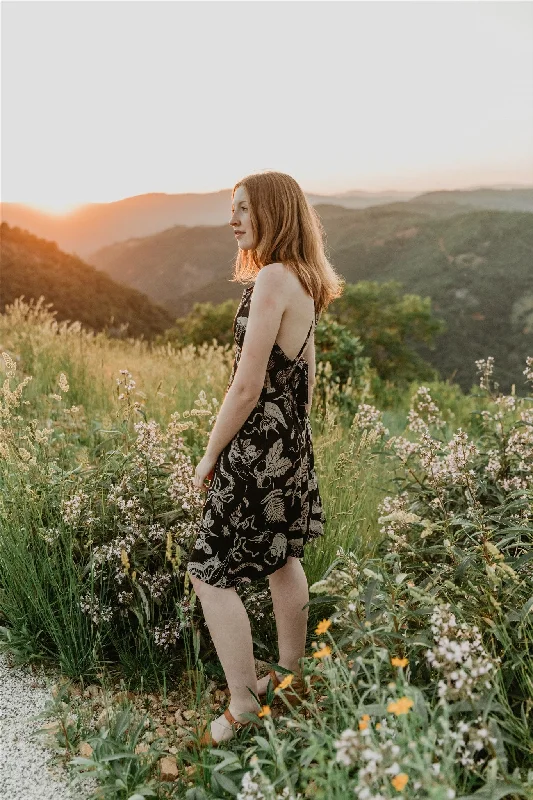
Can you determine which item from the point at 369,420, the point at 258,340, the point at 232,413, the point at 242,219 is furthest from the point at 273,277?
the point at 369,420

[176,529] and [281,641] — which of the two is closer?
[281,641]

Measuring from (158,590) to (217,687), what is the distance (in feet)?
1.60

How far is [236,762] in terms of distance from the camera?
2.16 metres

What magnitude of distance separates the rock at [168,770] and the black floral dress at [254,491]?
63cm

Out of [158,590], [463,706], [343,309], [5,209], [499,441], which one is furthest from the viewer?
[5,209]

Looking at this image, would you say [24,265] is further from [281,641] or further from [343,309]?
[281,641]

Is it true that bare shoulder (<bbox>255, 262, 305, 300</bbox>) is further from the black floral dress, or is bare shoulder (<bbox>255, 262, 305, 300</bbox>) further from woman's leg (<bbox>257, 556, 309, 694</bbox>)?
woman's leg (<bbox>257, 556, 309, 694</bbox>)

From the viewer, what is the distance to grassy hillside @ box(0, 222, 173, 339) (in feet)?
79.1

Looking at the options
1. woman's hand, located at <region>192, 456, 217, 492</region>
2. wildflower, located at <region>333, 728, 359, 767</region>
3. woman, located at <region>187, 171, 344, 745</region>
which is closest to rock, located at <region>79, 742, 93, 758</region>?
woman, located at <region>187, 171, 344, 745</region>

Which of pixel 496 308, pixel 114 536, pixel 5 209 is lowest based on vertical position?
pixel 496 308

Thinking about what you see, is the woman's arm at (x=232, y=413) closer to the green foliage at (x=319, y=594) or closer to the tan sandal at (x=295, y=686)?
the green foliage at (x=319, y=594)

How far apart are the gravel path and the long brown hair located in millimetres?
1852

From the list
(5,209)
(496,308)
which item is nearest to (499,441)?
(496,308)

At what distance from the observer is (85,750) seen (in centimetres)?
246
